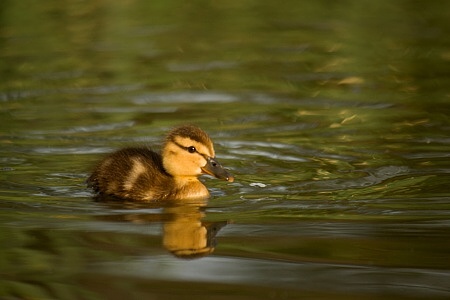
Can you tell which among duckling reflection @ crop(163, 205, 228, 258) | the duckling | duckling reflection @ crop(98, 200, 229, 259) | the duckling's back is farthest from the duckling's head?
duckling reflection @ crop(163, 205, 228, 258)

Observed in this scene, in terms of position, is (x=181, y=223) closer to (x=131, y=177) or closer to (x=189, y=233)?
(x=189, y=233)

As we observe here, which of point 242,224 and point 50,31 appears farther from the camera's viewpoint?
point 50,31

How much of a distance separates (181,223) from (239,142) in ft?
6.40

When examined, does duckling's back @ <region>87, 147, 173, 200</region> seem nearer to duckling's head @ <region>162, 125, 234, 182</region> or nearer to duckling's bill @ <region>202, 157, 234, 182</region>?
duckling's head @ <region>162, 125, 234, 182</region>

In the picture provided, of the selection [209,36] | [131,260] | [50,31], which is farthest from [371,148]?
[50,31]

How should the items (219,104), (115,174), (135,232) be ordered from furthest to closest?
(219,104), (115,174), (135,232)

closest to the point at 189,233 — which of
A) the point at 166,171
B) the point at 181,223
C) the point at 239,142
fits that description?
the point at 181,223

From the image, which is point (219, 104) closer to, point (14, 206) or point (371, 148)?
point (371, 148)

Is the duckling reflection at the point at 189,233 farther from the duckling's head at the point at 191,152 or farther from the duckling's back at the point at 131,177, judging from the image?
the duckling's head at the point at 191,152

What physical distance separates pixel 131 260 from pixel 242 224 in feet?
2.71

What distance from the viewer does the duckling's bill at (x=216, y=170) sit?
22.1ft

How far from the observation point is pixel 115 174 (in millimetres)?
6801

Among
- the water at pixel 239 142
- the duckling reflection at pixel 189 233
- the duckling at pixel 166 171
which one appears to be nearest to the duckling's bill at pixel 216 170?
the duckling at pixel 166 171

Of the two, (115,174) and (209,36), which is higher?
(209,36)
